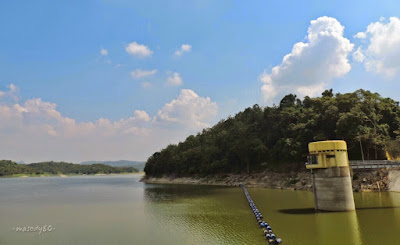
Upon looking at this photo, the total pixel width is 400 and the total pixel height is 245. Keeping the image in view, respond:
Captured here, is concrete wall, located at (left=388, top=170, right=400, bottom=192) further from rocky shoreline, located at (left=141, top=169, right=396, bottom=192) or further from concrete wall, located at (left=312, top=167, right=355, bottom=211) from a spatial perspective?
concrete wall, located at (left=312, top=167, right=355, bottom=211)

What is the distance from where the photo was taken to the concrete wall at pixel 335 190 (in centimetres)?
2755

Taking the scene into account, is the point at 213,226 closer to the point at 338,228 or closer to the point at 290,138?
the point at 338,228

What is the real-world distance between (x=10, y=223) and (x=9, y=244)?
36.3 ft

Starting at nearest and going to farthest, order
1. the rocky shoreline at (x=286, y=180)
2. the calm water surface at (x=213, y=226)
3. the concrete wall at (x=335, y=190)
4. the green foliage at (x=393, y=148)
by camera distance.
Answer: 1. the calm water surface at (x=213, y=226)
2. the concrete wall at (x=335, y=190)
3. the rocky shoreline at (x=286, y=180)
4. the green foliage at (x=393, y=148)

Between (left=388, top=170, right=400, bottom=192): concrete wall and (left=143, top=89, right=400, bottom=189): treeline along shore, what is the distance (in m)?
1.47

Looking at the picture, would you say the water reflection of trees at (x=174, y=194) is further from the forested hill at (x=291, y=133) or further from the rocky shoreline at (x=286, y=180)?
the forested hill at (x=291, y=133)

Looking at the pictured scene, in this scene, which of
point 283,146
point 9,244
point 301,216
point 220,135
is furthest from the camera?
point 220,135

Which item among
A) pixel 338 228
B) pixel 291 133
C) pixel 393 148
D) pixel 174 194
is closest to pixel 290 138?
pixel 291 133

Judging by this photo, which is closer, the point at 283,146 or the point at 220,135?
the point at 283,146

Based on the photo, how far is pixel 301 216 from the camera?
87.6 ft

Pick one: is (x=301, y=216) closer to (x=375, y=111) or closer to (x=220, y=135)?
(x=375, y=111)

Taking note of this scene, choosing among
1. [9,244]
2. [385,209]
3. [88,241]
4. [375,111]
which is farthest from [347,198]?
[375,111]

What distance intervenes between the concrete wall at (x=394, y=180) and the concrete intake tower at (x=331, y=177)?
65.7ft

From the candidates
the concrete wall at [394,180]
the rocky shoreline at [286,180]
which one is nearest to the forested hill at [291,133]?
the rocky shoreline at [286,180]
